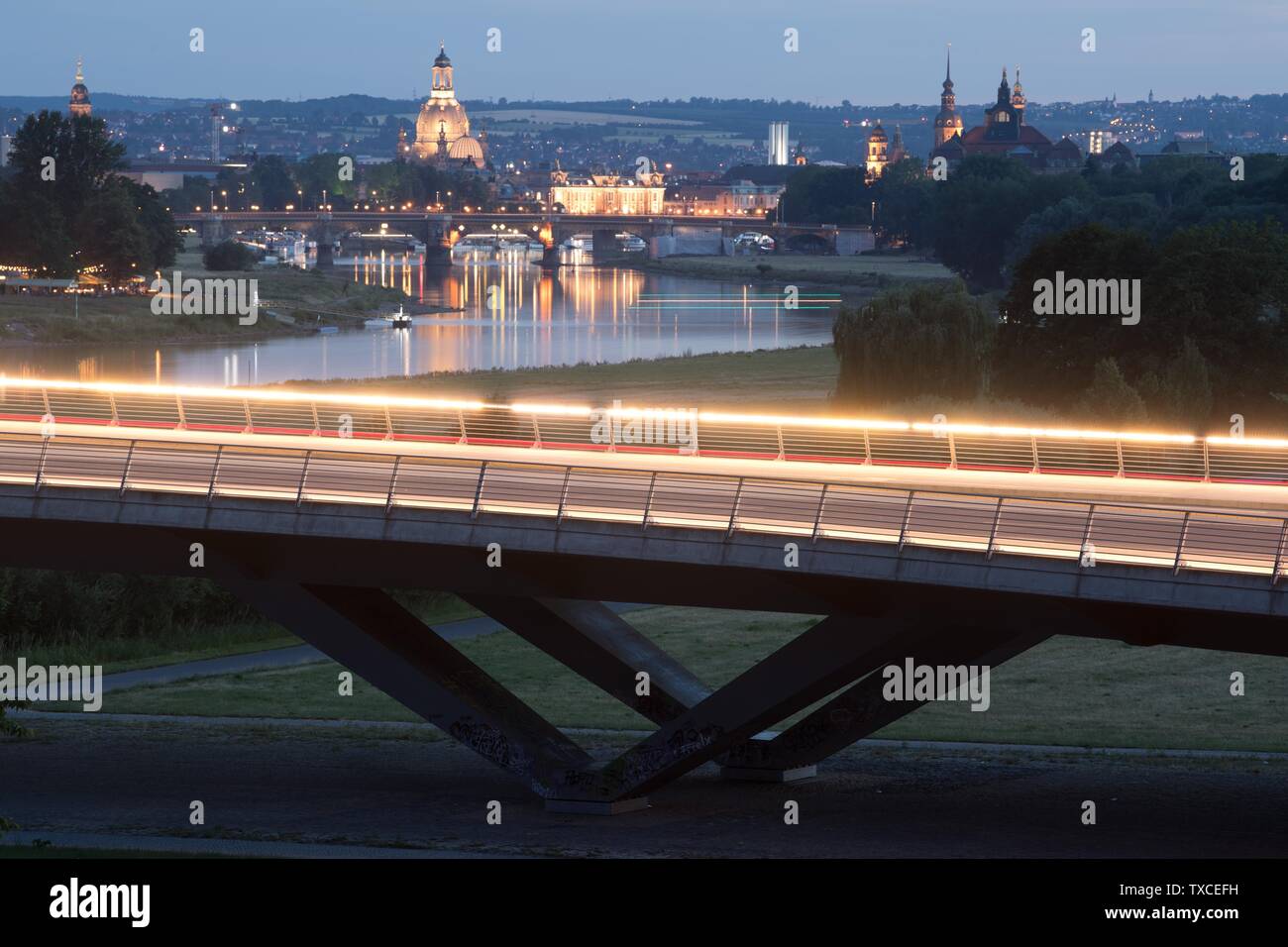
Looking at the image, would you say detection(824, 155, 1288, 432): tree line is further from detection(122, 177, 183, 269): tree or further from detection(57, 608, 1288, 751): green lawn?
detection(122, 177, 183, 269): tree

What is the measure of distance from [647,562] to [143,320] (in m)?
122

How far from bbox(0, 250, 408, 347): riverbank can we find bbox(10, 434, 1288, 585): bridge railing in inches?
4252

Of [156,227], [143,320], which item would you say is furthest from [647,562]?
[156,227]

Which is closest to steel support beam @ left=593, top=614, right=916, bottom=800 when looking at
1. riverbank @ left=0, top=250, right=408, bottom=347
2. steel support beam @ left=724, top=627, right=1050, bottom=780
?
steel support beam @ left=724, top=627, right=1050, bottom=780

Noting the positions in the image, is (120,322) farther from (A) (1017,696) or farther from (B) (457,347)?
(A) (1017,696)

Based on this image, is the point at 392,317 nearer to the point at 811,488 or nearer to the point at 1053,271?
the point at 1053,271

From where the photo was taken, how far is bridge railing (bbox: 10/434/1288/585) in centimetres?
2802

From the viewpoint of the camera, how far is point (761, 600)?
29.8 meters

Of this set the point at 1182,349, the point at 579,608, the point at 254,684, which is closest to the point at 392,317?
the point at 1182,349

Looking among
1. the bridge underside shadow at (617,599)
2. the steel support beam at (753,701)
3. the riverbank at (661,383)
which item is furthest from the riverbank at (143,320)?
the steel support beam at (753,701)

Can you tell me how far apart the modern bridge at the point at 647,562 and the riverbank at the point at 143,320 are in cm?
10836

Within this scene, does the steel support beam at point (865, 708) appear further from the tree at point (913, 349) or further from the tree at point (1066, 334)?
the tree at point (913, 349)

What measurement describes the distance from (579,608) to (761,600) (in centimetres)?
418

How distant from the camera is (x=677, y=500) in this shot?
30766mm
